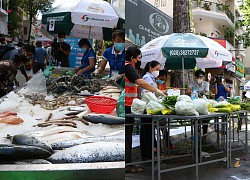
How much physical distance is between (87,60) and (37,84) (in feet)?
1.31

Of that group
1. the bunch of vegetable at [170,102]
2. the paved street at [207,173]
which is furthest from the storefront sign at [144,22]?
the bunch of vegetable at [170,102]

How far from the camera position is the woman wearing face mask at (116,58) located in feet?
7.88

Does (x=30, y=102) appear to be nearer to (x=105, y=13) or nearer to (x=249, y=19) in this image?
(x=105, y=13)

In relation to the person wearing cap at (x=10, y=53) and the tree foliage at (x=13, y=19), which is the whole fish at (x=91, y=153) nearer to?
the person wearing cap at (x=10, y=53)

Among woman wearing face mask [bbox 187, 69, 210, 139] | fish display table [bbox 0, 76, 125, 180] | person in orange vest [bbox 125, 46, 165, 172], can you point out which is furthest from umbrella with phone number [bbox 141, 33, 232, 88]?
fish display table [bbox 0, 76, 125, 180]

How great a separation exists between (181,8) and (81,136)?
669 centimetres

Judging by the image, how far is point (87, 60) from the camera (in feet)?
7.90

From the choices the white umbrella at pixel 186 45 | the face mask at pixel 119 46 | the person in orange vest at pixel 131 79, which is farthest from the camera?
the white umbrella at pixel 186 45

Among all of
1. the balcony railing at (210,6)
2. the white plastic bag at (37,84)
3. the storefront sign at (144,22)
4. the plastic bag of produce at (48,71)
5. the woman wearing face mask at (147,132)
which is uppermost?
the balcony railing at (210,6)

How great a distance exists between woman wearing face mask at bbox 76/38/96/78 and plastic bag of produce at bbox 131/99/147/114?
195 cm

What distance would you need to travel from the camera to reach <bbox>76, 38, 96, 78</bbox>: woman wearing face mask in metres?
2.40

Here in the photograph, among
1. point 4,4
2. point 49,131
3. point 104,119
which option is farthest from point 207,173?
point 4,4

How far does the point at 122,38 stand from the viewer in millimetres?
2412

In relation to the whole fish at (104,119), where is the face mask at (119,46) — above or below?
above
